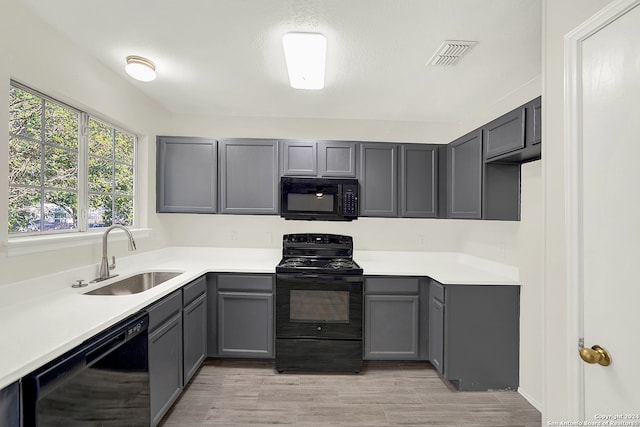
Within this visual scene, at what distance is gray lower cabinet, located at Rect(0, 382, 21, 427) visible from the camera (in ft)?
2.95

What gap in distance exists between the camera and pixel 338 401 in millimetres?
2102

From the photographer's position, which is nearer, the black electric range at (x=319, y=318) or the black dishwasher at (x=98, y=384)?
the black dishwasher at (x=98, y=384)

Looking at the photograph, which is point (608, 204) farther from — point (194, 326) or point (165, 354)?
point (194, 326)

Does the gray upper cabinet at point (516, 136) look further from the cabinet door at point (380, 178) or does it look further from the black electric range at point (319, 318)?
the black electric range at point (319, 318)

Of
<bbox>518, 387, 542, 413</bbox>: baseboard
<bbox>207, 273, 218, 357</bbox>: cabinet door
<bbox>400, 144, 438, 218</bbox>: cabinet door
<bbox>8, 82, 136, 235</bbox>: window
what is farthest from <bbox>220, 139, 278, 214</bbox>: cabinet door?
<bbox>518, 387, 542, 413</bbox>: baseboard

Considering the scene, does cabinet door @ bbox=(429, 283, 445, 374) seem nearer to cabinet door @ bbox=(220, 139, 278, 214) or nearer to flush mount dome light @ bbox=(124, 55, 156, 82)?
cabinet door @ bbox=(220, 139, 278, 214)

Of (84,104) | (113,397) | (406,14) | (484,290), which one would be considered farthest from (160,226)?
(484,290)

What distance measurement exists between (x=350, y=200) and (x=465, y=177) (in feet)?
3.49

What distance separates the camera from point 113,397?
137 cm

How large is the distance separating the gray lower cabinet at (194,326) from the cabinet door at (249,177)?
0.82 meters

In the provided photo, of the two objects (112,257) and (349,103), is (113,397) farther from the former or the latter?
(349,103)

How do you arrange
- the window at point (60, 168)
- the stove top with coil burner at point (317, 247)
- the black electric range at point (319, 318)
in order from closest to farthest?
1. the window at point (60, 168)
2. the black electric range at point (319, 318)
3. the stove top with coil burner at point (317, 247)

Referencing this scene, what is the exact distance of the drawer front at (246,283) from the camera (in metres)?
2.52

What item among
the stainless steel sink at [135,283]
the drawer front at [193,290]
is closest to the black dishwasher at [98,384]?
the drawer front at [193,290]
